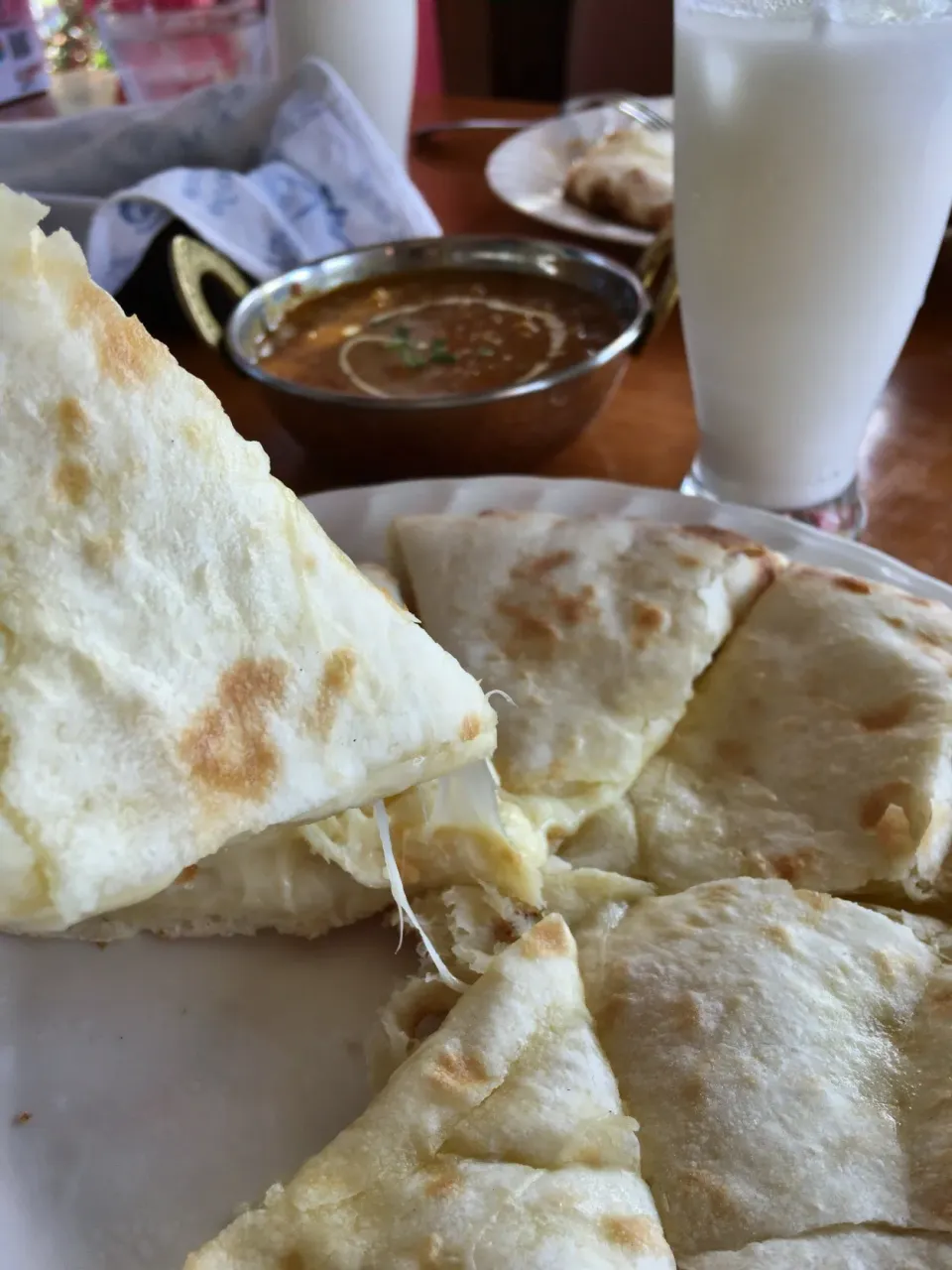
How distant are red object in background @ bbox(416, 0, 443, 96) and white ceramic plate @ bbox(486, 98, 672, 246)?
2.80 meters

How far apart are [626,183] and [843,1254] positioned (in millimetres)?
2575

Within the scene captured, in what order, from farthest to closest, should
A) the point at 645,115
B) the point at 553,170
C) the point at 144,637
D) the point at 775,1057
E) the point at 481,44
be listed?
the point at 481,44 → the point at 645,115 → the point at 553,170 → the point at 775,1057 → the point at 144,637

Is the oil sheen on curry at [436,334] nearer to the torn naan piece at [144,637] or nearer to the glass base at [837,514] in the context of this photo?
the glass base at [837,514]

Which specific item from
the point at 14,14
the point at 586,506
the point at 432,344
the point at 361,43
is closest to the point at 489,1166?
the point at 586,506

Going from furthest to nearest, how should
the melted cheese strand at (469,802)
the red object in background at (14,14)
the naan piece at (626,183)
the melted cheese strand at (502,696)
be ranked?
the red object in background at (14,14)
the naan piece at (626,183)
the melted cheese strand at (502,696)
the melted cheese strand at (469,802)

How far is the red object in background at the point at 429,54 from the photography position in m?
6.09

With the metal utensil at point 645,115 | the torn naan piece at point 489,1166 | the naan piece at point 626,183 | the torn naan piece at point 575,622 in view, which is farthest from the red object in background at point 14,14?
the torn naan piece at point 489,1166

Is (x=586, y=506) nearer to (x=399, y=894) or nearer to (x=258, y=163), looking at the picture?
(x=399, y=894)

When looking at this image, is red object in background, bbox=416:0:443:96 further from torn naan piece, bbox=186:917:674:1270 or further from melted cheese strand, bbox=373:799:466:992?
torn naan piece, bbox=186:917:674:1270

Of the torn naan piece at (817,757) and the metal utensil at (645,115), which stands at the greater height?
the metal utensil at (645,115)

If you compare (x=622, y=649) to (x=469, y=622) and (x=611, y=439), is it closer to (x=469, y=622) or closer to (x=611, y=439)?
(x=469, y=622)

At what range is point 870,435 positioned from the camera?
227 centimetres

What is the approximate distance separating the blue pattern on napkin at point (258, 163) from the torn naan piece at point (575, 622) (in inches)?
47.1

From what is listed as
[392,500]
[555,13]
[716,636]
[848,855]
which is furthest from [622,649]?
[555,13]
